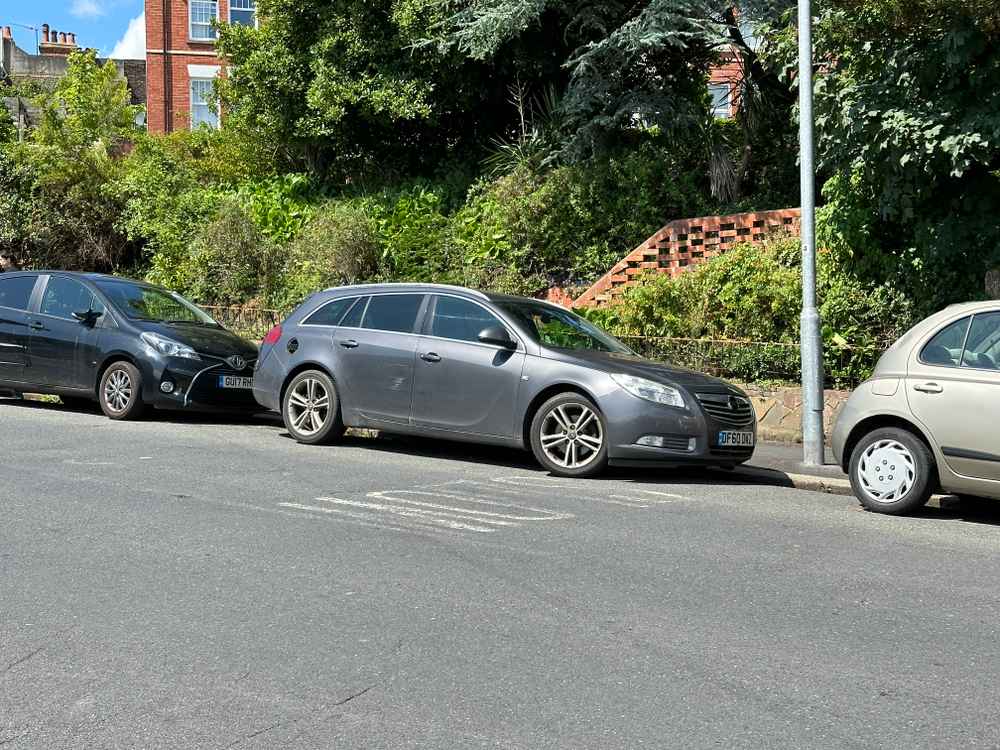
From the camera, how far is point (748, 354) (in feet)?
47.4

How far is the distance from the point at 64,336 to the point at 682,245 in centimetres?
874

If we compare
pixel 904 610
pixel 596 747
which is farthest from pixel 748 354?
pixel 596 747

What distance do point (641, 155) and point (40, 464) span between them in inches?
483

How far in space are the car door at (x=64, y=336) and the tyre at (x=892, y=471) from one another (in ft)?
28.8

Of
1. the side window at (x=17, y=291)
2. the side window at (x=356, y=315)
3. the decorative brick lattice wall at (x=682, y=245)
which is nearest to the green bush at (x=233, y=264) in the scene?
the decorative brick lattice wall at (x=682, y=245)

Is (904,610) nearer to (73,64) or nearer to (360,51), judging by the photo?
(360,51)

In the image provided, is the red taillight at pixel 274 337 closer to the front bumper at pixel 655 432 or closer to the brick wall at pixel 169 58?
the front bumper at pixel 655 432

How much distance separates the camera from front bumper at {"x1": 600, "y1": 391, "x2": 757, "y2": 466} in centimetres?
996

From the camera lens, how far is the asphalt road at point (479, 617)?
4.33 meters

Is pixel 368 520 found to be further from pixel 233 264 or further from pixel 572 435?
pixel 233 264

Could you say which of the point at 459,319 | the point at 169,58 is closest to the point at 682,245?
the point at 459,319

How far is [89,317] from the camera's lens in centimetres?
1405

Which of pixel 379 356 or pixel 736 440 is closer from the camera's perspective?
pixel 736 440

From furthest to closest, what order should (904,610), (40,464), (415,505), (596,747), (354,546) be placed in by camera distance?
(40,464)
(415,505)
(354,546)
(904,610)
(596,747)
